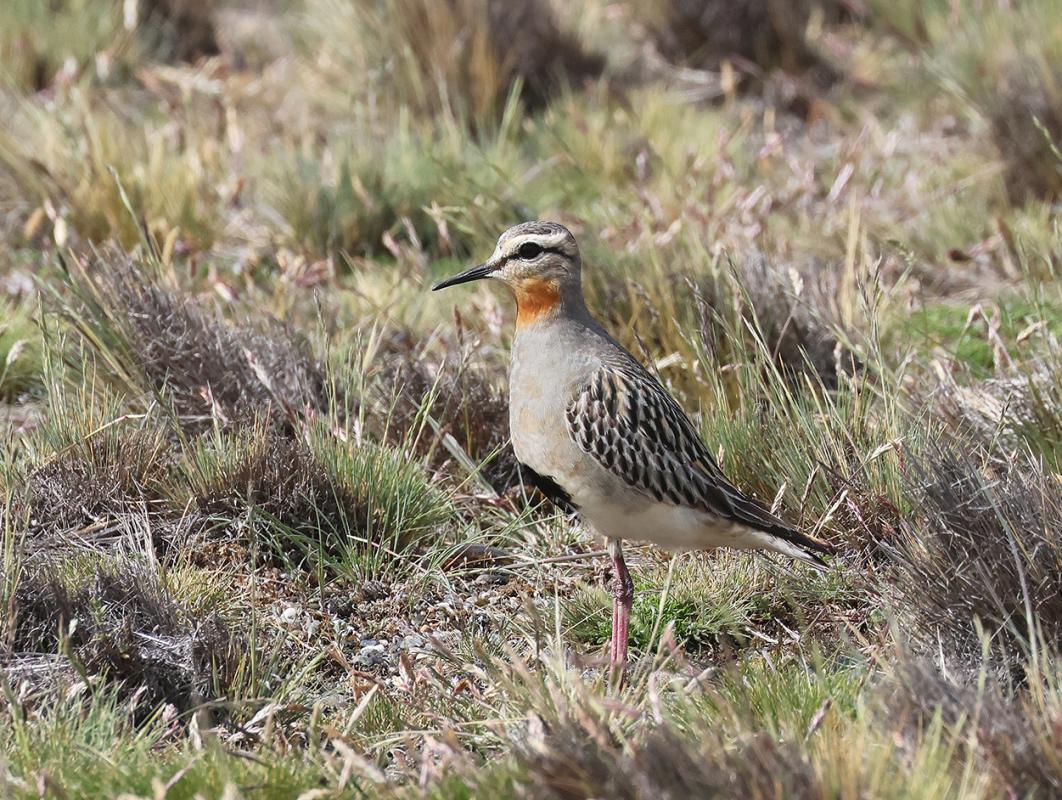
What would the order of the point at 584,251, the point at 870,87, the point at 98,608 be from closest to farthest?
the point at 98,608 → the point at 584,251 → the point at 870,87

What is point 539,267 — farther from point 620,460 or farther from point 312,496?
point 312,496

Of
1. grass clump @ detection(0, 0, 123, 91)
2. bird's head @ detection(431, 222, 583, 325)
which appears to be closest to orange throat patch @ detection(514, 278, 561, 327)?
bird's head @ detection(431, 222, 583, 325)

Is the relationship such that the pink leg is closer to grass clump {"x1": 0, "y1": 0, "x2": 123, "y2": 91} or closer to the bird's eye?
the bird's eye

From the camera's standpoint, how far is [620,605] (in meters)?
4.19

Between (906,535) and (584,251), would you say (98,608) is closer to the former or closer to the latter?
(906,535)

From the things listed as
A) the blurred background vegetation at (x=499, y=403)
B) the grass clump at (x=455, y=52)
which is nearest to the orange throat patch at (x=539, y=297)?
the blurred background vegetation at (x=499, y=403)

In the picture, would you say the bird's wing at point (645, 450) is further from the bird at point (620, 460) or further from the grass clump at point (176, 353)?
the grass clump at point (176, 353)

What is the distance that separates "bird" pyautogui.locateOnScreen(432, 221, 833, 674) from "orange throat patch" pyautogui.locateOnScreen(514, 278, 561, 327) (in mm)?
54

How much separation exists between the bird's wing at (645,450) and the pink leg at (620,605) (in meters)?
0.21

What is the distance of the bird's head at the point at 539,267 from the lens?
4.47 meters

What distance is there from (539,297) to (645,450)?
0.59 m

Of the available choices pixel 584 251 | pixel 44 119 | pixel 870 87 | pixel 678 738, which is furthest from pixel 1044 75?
pixel 678 738

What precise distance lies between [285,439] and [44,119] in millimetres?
3154

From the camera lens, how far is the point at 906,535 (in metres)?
3.92
